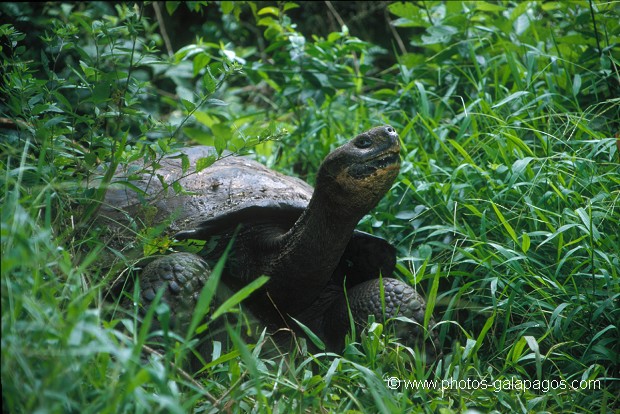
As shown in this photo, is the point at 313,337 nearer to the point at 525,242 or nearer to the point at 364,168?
the point at 364,168

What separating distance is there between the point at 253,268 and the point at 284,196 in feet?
1.12

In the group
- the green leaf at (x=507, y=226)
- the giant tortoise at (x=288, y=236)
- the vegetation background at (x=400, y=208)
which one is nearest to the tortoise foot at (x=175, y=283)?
the giant tortoise at (x=288, y=236)

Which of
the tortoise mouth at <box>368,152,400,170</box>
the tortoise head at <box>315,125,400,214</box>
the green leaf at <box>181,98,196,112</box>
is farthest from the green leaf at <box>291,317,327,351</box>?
the green leaf at <box>181,98,196,112</box>

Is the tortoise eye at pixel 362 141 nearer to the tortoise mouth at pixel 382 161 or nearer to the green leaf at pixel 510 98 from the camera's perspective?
the tortoise mouth at pixel 382 161

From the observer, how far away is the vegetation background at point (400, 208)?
1.74 meters

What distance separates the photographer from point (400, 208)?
3711mm

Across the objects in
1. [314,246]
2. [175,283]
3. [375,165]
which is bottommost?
[314,246]

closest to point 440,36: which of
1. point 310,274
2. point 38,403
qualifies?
point 310,274

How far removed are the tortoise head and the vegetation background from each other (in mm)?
248

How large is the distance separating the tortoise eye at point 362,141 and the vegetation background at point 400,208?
27 centimetres

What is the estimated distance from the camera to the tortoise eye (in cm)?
274

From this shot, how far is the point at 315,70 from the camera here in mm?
4566

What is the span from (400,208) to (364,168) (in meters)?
1.03

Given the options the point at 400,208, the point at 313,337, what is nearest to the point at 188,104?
the point at 313,337
